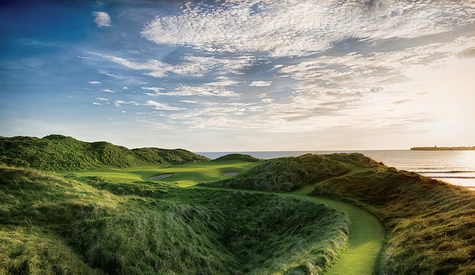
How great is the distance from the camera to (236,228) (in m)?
18.7

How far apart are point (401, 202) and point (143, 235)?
1706cm

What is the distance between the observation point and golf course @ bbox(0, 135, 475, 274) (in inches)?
364

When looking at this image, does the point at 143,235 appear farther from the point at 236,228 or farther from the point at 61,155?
the point at 61,155

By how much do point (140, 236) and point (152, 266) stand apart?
1.67m

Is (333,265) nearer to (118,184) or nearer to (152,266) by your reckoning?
(152,266)

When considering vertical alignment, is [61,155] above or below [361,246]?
above

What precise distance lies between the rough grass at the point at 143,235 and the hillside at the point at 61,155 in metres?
32.7

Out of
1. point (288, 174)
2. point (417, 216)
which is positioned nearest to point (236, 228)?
point (288, 174)

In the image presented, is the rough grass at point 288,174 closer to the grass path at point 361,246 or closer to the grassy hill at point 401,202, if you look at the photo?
the grassy hill at point 401,202

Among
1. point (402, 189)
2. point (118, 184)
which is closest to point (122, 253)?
point (118, 184)

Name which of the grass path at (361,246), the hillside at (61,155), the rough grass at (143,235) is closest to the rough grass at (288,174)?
the rough grass at (143,235)

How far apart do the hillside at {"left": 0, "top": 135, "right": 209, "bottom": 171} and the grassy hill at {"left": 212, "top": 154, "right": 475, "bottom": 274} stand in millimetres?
31669

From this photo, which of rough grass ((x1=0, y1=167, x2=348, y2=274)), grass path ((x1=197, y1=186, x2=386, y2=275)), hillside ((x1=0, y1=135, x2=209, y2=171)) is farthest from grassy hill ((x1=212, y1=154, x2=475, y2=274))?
hillside ((x1=0, y1=135, x2=209, y2=171))

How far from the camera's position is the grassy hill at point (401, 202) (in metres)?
8.76
